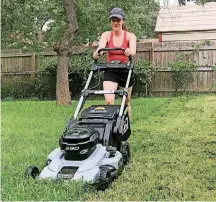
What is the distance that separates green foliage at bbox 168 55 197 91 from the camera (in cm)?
1238

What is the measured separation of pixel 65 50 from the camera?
9992 mm

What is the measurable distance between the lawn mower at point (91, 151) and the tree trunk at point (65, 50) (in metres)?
5.80

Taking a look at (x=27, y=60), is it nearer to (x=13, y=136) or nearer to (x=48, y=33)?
(x=48, y=33)

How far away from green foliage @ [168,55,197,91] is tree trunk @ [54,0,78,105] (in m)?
3.81

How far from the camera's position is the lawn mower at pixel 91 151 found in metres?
3.45

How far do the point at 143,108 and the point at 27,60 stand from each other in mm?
6372

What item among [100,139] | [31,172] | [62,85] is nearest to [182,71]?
[62,85]

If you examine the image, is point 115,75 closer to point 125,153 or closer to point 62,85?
point 125,153

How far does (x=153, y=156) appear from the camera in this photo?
4555 mm

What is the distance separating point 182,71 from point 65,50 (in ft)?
13.3

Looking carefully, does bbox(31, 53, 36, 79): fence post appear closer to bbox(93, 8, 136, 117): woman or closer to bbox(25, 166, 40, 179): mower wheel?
bbox(93, 8, 136, 117): woman

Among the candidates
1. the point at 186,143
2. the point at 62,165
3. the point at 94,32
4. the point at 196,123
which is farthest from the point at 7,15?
the point at 62,165

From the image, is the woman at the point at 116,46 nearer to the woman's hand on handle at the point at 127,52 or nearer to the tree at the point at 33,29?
the woman's hand on handle at the point at 127,52

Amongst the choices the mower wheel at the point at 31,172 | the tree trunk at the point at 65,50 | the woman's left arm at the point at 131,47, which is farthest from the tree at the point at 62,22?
the mower wheel at the point at 31,172
